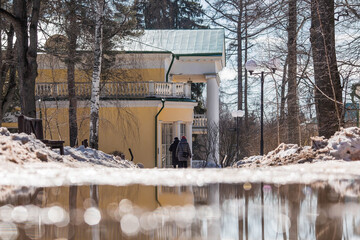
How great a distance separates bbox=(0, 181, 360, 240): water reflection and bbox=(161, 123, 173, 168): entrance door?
27044mm

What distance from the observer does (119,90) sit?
30328 mm

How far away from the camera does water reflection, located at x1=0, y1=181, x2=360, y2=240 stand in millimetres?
2312

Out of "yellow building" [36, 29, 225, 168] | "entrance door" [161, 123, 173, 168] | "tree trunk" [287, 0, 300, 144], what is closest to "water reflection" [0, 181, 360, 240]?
"tree trunk" [287, 0, 300, 144]

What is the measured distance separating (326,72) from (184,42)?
733 inches

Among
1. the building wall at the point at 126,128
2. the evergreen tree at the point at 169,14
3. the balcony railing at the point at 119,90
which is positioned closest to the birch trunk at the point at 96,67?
the balcony railing at the point at 119,90

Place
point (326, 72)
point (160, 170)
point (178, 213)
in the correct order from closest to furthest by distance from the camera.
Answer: point (178, 213) < point (160, 170) < point (326, 72)

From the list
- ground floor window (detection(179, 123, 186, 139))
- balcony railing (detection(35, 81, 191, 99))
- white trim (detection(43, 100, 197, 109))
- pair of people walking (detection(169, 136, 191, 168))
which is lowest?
pair of people walking (detection(169, 136, 191, 168))

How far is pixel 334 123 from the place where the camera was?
1728 cm

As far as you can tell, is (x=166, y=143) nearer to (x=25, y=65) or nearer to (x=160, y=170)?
(x=25, y=65)

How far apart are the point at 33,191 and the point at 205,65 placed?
3101 centimetres

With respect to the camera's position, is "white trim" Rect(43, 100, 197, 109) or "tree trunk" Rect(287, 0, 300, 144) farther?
"white trim" Rect(43, 100, 197, 109)

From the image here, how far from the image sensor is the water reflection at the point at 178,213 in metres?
2.31

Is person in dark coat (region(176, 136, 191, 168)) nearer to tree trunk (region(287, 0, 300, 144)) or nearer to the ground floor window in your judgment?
tree trunk (region(287, 0, 300, 144))

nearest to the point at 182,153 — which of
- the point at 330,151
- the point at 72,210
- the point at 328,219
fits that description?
the point at 330,151
